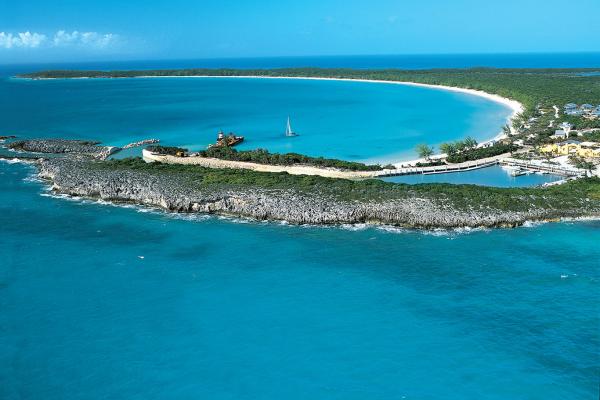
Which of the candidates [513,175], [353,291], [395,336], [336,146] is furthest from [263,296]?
[336,146]

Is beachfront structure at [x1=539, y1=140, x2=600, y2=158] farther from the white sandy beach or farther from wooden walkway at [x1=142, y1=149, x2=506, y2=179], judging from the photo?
the white sandy beach

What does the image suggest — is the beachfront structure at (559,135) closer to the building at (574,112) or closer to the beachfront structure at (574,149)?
the beachfront structure at (574,149)

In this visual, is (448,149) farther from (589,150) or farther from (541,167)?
(589,150)

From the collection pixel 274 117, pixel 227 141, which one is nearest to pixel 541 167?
pixel 227 141

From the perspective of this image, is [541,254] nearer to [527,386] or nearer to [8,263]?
[527,386]

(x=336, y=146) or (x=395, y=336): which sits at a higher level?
(x=336, y=146)

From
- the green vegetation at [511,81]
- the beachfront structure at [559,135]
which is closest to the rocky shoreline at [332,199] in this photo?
the beachfront structure at [559,135]
